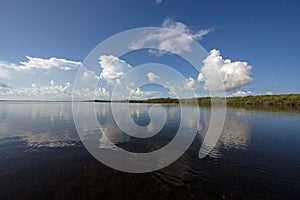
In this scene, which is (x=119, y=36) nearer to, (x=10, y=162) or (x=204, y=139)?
(x=10, y=162)

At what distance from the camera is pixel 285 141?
27.3 metres

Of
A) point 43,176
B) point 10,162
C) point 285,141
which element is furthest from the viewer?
point 285,141

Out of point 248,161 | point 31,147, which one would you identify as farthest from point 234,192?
point 31,147

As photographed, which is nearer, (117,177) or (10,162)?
(117,177)

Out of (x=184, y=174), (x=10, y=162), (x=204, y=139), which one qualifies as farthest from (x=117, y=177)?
(x=204, y=139)

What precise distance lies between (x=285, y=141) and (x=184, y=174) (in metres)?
22.9

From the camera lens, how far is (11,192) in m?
12.2

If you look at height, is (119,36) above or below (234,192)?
above

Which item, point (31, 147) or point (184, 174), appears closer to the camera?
point (184, 174)

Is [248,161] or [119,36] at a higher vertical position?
[119,36]

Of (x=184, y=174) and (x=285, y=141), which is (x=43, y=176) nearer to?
(x=184, y=174)

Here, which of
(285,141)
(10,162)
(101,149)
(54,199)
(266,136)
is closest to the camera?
(54,199)

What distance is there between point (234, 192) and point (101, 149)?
53.5 ft

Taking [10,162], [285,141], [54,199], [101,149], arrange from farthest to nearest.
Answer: [285,141], [101,149], [10,162], [54,199]
